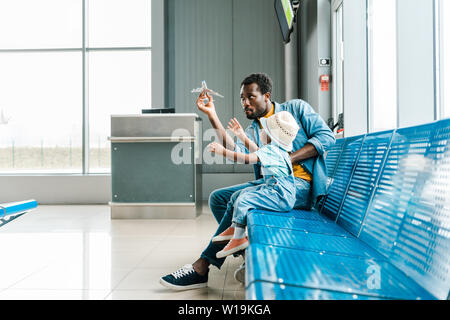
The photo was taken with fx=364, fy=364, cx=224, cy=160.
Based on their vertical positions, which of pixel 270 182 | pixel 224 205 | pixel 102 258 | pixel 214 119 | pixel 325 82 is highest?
pixel 325 82

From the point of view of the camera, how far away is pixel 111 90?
6.11 meters

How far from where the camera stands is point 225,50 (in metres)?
6.05

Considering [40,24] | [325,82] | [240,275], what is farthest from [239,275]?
[40,24]

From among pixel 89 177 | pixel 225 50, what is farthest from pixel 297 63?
pixel 89 177

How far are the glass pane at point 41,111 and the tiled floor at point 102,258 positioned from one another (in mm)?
2012

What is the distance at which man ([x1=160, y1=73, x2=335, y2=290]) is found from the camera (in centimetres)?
192

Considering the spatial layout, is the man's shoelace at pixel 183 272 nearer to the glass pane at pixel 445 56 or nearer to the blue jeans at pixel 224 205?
the blue jeans at pixel 224 205

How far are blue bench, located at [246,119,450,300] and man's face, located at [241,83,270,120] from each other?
0.74 meters

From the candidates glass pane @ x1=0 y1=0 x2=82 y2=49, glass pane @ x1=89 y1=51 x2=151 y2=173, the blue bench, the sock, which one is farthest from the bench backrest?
glass pane @ x1=0 y1=0 x2=82 y2=49

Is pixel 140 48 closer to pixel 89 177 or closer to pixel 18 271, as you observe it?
pixel 89 177

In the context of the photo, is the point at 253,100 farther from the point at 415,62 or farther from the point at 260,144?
the point at 415,62

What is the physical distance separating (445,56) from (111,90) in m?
5.17

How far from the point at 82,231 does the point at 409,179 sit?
312 centimetres

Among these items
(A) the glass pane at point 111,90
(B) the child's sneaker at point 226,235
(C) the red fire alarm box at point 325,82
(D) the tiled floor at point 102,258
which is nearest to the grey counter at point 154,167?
(D) the tiled floor at point 102,258
